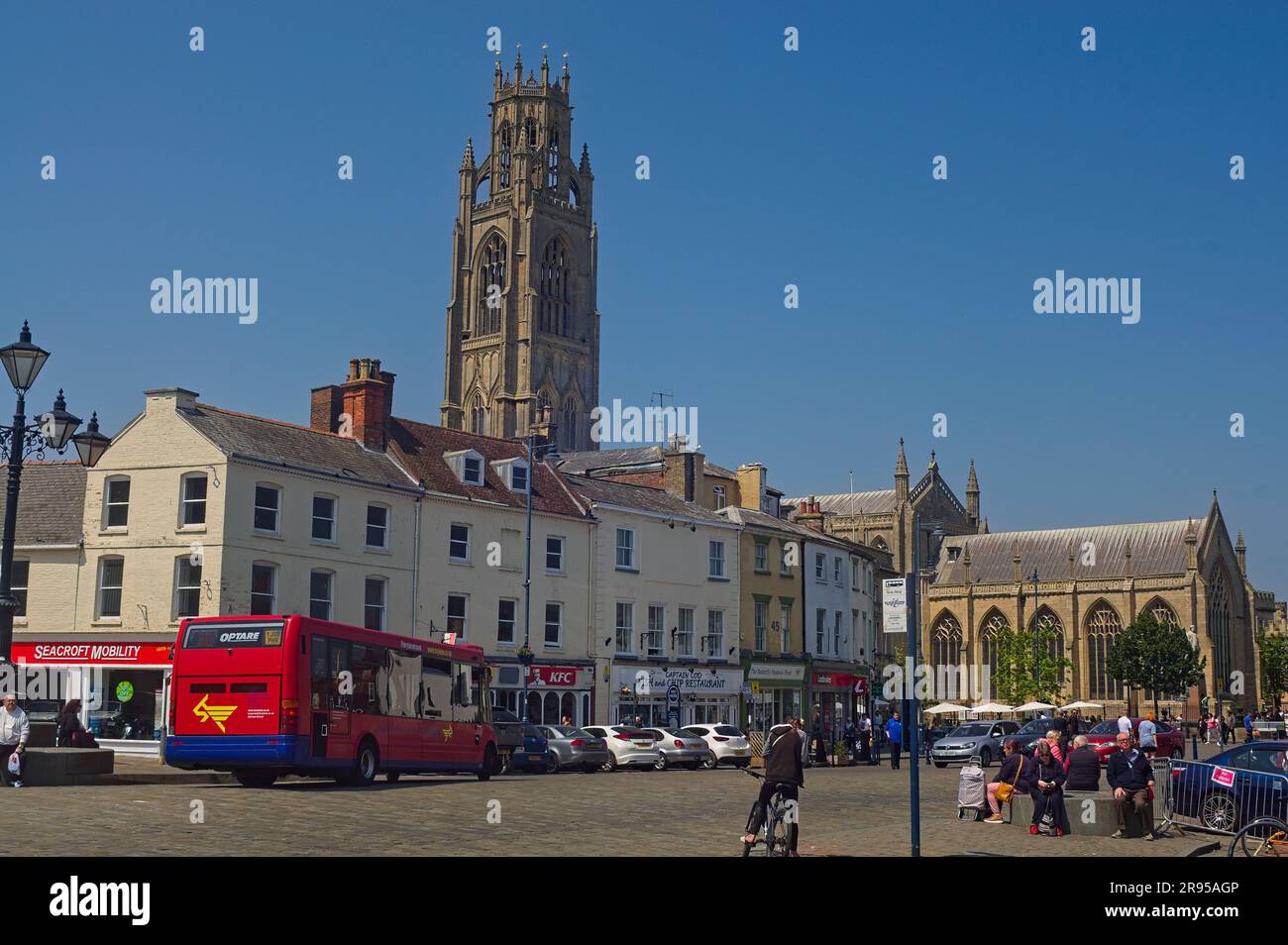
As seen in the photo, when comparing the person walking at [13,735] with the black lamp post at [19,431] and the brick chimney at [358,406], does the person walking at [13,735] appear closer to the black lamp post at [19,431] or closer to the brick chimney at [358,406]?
the black lamp post at [19,431]

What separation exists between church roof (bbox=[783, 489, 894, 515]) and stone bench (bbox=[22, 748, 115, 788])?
333 feet

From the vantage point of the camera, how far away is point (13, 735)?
24.4 m

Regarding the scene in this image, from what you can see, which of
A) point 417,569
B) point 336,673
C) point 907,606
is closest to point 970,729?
point 417,569

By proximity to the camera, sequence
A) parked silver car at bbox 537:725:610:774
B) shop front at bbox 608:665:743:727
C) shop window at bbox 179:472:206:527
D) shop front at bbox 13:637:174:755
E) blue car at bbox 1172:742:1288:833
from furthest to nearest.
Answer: shop front at bbox 608:665:743:727
shop front at bbox 13:637:174:755
shop window at bbox 179:472:206:527
parked silver car at bbox 537:725:610:774
blue car at bbox 1172:742:1288:833

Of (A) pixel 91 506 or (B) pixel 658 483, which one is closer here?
(A) pixel 91 506

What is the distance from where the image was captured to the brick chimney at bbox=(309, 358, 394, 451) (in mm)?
47500

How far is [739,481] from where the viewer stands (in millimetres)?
66938

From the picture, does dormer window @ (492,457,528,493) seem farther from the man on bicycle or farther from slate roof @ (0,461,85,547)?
the man on bicycle

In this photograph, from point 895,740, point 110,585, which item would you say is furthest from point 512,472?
point 895,740

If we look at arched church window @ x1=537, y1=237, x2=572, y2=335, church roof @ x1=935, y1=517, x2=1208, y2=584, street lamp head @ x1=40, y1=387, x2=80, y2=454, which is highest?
arched church window @ x1=537, y1=237, x2=572, y2=335

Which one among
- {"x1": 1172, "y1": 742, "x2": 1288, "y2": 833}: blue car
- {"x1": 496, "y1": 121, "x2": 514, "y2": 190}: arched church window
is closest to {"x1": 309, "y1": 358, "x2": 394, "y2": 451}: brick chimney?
{"x1": 1172, "y1": 742, "x2": 1288, "y2": 833}: blue car

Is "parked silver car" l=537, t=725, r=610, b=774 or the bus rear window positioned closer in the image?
the bus rear window
